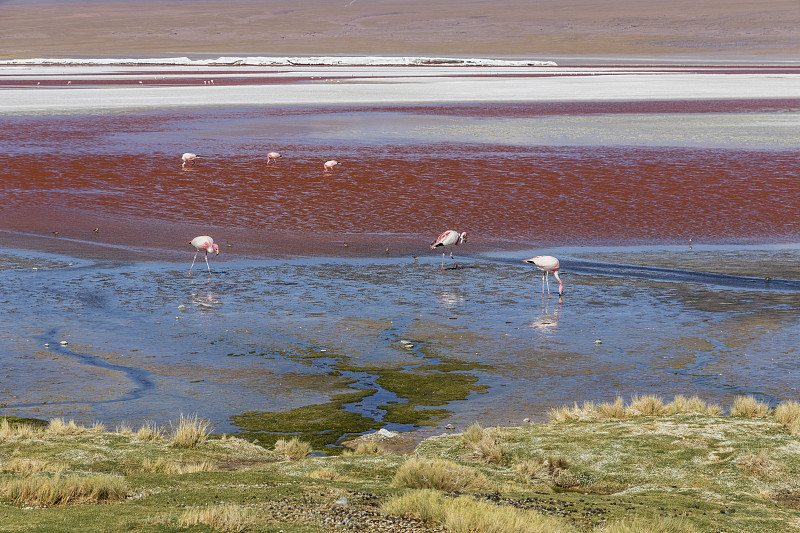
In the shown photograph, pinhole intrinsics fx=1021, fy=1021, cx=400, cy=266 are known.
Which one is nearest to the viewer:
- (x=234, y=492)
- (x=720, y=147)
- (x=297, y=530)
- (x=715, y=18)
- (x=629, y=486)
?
(x=297, y=530)

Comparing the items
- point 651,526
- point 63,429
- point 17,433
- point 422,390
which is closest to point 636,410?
point 422,390

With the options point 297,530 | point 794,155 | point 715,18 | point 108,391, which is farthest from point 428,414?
point 715,18

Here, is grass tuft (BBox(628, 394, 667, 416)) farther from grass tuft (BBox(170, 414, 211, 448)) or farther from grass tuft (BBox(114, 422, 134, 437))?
grass tuft (BBox(114, 422, 134, 437))

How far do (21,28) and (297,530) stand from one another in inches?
6196

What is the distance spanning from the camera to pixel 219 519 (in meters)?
5.45

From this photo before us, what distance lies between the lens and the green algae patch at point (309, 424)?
8555 millimetres

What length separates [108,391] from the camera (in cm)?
975

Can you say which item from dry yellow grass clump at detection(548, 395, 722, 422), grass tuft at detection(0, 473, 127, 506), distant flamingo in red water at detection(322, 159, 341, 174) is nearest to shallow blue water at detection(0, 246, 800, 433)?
dry yellow grass clump at detection(548, 395, 722, 422)

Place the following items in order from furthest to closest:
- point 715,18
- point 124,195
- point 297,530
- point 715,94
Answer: point 715,18
point 715,94
point 124,195
point 297,530

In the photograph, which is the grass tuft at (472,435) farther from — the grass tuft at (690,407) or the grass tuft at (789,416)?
the grass tuft at (789,416)

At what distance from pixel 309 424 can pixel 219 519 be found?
350cm

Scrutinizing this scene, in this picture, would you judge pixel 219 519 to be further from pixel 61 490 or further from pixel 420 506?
pixel 61 490

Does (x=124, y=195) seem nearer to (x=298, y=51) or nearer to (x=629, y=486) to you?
(x=629, y=486)

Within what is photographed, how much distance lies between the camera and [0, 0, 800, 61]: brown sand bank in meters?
114
